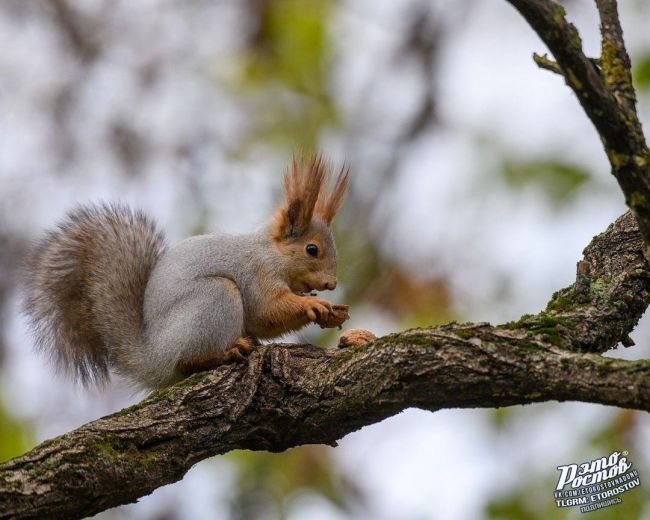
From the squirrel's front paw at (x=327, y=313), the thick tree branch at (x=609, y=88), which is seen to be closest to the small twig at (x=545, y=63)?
the thick tree branch at (x=609, y=88)

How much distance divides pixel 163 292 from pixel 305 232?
683 mm

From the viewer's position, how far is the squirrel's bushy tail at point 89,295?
10.6 feet

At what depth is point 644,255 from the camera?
2756 mm

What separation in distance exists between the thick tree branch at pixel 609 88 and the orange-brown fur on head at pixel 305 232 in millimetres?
1527

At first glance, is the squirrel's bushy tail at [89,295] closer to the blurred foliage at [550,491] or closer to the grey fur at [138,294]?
the grey fur at [138,294]

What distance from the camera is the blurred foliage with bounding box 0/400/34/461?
4328mm

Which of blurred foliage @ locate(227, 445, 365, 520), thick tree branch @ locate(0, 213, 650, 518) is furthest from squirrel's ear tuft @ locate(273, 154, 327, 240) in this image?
blurred foliage @ locate(227, 445, 365, 520)

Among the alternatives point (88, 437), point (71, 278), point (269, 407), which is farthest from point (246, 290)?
point (88, 437)

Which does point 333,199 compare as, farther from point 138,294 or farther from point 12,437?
point 12,437

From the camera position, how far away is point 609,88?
207cm

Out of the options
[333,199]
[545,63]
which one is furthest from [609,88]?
[333,199]

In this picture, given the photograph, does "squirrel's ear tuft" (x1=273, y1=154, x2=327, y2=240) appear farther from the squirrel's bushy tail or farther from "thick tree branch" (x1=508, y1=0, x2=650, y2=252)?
"thick tree branch" (x1=508, y1=0, x2=650, y2=252)

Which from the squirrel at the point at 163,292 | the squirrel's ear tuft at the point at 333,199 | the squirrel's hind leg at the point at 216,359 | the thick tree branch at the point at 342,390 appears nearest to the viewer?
the thick tree branch at the point at 342,390

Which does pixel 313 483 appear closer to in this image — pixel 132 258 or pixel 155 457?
pixel 132 258
